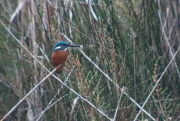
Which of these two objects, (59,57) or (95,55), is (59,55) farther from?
(95,55)

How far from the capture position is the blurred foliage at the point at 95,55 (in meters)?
3.31

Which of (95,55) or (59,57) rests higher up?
(59,57)

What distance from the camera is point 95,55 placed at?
3.54 metres

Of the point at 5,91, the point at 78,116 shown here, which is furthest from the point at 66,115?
the point at 5,91

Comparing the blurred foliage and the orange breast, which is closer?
the orange breast

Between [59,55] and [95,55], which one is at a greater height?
[59,55]

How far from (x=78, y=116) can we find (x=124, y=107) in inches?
12.3

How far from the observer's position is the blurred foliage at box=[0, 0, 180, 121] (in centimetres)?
331

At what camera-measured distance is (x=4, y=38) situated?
4207mm

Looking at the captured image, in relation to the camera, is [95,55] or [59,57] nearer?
[59,57]

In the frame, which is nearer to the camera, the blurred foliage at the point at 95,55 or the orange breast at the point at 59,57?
the orange breast at the point at 59,57

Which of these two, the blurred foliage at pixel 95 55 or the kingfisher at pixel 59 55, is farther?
the blurred foliage at pixel 95 55

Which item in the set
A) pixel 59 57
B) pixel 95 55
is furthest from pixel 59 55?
pixel 95 55

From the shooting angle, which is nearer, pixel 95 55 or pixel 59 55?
pixel 59 55
